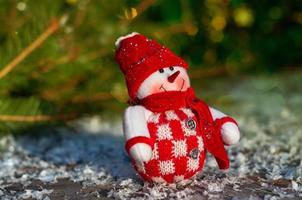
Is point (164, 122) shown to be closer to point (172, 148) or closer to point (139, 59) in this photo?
point (172, 148)

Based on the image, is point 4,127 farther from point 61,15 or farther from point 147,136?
point 147,136

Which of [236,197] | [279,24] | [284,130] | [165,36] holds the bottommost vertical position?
[236,197]

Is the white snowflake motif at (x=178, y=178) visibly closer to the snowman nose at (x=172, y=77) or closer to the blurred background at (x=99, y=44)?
the snowman nose at (x=172, y=77)

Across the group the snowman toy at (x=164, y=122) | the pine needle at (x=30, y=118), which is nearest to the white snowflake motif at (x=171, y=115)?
the snowman toy at (x=164, y=122)

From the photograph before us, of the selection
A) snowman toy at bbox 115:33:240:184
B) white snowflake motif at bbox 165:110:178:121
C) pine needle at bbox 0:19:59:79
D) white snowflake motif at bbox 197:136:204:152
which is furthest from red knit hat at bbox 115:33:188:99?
pine needle at bbox 0:19:59:79

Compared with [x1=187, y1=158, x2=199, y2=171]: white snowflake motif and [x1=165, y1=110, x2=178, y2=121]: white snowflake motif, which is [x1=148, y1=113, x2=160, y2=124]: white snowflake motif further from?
[x1=187, y1=158, x2=199, y2=171]: white snowflake motif

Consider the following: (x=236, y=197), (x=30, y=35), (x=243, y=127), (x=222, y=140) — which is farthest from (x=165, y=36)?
(x=236, y=197)

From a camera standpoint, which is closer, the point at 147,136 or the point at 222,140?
the point at 147,136
